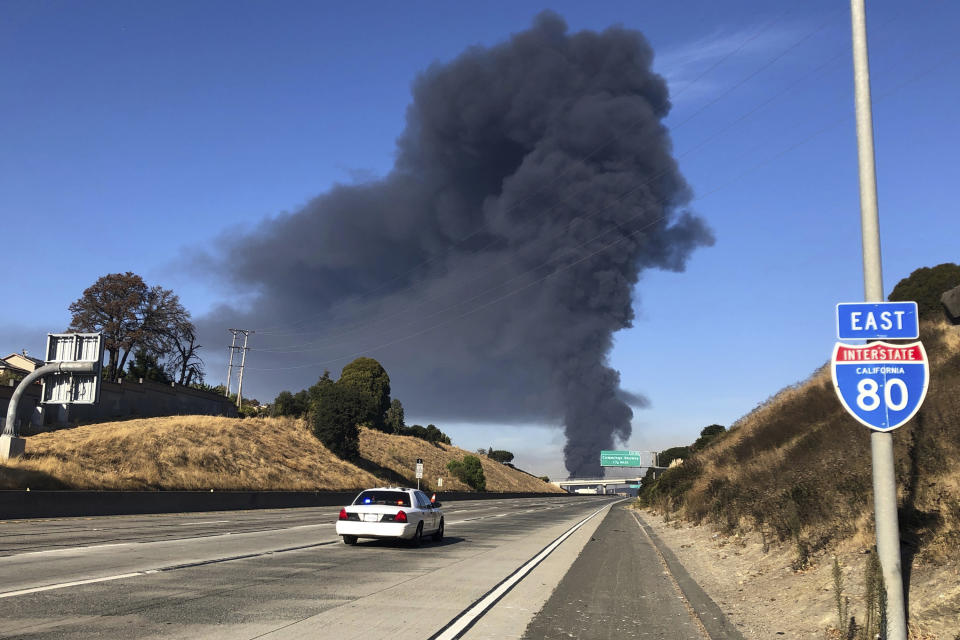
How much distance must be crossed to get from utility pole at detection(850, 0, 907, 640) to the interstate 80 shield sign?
23cm

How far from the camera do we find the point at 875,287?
708 cm

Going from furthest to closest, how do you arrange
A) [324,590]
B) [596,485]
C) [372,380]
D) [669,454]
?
[596,485]
[669,454]
[372,380]
[324,590]

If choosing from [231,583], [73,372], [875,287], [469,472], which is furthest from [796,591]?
[469,472]

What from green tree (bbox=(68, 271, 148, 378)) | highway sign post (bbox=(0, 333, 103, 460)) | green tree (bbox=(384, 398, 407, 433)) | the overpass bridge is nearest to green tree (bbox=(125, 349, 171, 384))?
green tree (bbox=(68, 271, 148, 378))

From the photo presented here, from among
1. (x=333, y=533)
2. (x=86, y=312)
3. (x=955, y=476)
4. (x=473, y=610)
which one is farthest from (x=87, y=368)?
(x=86, y=312)

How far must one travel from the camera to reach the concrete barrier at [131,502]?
73.3ft

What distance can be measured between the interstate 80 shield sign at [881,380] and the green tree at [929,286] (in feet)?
98.6

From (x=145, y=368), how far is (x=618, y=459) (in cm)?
6685

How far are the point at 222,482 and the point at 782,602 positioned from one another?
38.3m

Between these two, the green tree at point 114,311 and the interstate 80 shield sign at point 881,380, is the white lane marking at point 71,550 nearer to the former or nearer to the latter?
the interstate 80 shield sign at point 881,380

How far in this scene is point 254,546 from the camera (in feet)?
50.9

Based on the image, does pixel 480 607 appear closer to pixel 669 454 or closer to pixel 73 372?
pixel 73 372

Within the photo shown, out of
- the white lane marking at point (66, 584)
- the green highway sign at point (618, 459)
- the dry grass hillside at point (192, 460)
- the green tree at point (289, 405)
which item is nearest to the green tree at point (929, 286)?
the white lane marking at point (66, 584)

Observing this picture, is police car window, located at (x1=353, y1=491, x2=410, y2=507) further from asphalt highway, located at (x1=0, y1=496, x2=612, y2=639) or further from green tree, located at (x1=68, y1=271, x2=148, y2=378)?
green tree, located at (x1=68, y1=271, x2=148, y2=378)
